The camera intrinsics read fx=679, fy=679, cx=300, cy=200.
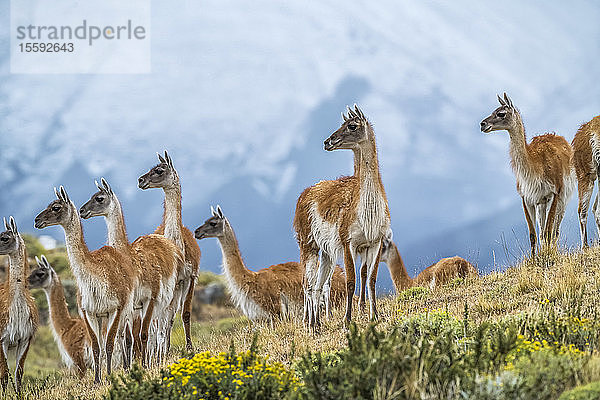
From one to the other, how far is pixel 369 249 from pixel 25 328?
5503mm

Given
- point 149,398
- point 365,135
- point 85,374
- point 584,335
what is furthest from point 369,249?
point 85,374

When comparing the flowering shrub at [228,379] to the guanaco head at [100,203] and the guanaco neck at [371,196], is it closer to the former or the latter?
the guanaco neck at [371,196]

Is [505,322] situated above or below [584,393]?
above

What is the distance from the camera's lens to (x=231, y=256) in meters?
13.8

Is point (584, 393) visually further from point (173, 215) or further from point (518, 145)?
point (173, 215)

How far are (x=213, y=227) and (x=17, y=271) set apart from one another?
4.10 meters

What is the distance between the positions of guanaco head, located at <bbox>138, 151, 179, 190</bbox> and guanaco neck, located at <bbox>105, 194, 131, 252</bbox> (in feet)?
5.81

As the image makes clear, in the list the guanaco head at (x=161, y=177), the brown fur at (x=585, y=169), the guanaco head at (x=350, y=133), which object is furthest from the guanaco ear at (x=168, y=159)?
the brown fur at (x=585, y=169)

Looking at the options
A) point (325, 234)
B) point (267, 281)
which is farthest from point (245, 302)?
point (325, 234)

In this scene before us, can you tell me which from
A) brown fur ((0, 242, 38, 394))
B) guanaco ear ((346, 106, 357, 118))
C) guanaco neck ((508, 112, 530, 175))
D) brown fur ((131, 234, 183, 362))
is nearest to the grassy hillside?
brown fur ((0, 242, 38, 394))

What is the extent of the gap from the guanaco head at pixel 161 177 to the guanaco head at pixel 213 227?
1.17 m

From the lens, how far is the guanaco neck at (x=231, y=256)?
13.5 metres

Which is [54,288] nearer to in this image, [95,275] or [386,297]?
[95,275]

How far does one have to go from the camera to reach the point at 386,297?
13828mm
